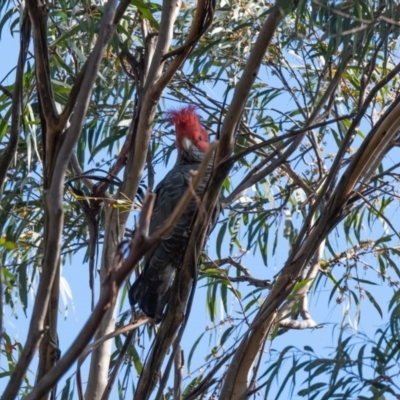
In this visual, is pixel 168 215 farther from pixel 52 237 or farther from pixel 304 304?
pixel 52 237

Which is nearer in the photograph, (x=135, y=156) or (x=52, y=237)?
(x=52, y=237)

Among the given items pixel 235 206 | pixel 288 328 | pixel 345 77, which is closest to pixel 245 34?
pixel 345 77

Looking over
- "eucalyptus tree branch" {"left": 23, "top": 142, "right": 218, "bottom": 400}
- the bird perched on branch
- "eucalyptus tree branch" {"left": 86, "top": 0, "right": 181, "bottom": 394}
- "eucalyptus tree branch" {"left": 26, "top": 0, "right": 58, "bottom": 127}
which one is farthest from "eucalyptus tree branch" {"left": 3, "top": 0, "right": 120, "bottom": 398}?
the bird perched on branch

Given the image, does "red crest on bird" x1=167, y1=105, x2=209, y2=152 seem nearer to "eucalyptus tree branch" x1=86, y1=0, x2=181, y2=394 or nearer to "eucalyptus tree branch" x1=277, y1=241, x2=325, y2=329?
"eucalyptus tree branch" x1=277, y1=241, x2=325, y2=329

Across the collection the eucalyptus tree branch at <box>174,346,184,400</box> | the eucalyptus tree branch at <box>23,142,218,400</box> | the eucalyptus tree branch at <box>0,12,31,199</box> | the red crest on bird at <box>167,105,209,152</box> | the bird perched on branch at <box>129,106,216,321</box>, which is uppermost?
the red crest on bird at <box>167,105,209,152</box>

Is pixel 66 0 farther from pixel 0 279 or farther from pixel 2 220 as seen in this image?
pixel 0 279

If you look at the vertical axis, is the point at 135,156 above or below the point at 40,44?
above

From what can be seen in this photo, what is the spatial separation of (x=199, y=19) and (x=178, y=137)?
1.44 m

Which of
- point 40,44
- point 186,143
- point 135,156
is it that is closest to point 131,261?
point 40,44

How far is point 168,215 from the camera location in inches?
128

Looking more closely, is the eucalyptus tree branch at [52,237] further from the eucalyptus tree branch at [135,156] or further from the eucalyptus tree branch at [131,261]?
the eucalyptus tree branch at [135,156]

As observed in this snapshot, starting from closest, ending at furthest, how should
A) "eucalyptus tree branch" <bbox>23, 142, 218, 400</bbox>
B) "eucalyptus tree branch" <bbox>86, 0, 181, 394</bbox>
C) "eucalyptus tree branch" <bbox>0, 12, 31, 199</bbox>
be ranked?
"eucalyptus tree branch" <bbox>23, 142, 218, 400</bbox>, "eucalyptus tree branch" <bbox>0, 12, 31, 199</bbox>, "eucalyptus tree branch" <bbox>86, 0, 181, 394</bbox>

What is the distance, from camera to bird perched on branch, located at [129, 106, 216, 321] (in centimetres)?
285

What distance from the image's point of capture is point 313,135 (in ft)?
10.6
